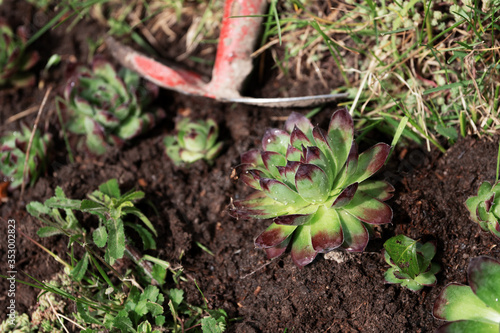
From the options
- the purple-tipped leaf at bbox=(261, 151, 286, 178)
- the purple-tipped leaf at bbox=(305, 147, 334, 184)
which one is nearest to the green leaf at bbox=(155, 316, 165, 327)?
the purple-tipped leaf at bbox=(261, 151, 286, 178)

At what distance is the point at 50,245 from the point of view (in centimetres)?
230

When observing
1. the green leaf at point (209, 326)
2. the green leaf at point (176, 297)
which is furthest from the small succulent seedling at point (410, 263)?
the green leaf at point (176, 297)

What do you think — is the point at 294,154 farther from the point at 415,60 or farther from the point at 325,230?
the point at 415,60

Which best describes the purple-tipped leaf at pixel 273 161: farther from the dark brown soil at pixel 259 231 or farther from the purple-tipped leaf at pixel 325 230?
the dark brown soil at pixel 259 231

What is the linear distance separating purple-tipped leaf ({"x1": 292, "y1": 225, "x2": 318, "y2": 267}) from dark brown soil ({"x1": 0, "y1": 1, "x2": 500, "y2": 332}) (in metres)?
0.14

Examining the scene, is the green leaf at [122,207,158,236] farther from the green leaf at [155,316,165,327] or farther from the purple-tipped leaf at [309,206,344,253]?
the purple-tipped leaf at [309,206,344,253]

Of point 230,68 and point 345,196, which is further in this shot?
point 230,68

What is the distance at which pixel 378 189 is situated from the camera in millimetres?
1954

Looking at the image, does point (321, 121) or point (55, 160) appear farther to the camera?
point (55, 160)

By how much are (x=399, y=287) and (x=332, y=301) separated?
Result: 281 mm

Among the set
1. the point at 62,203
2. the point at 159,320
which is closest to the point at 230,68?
the point at 62,203

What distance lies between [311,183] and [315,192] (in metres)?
0.06

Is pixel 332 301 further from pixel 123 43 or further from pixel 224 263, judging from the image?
pixel 123 43

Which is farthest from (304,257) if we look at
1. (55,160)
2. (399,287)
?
(55,160)
